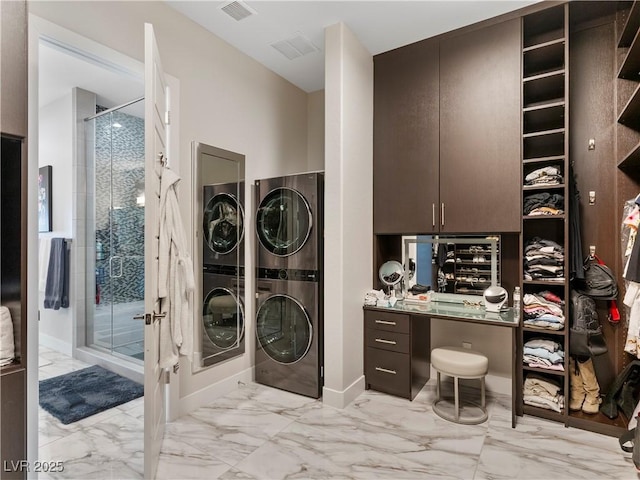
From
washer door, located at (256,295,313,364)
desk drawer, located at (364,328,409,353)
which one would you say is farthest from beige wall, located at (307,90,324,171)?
desk drawer, located at (364,328,409,353)

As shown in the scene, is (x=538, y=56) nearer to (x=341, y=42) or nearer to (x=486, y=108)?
(x=486, y=108)

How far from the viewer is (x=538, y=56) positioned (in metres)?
2.57

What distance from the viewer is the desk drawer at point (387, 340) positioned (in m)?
2.73

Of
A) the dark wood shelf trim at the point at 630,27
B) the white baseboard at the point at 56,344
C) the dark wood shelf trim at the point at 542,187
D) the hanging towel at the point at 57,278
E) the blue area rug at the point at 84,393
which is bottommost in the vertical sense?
the blue area rug at the point at 84,393

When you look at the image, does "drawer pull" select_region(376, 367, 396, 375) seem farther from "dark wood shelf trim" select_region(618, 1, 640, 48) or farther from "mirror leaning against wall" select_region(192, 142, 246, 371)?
"dark wood shelf trim" select_region(618, 1, 640, 48)

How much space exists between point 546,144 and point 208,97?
2.69 metres

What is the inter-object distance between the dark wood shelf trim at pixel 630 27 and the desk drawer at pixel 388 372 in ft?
8.87

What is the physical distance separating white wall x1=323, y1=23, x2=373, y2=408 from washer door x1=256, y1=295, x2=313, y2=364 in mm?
265

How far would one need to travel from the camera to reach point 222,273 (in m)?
2.86

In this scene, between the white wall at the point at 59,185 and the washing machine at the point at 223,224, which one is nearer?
the washing machine at the point at 223,224

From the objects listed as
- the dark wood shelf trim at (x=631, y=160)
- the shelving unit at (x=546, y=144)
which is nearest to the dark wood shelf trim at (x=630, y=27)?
the shelving unit at (x=546, y=144)

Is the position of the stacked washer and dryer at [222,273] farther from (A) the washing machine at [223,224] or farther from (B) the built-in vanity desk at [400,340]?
(B) the built-in vanity desk at [400,340]

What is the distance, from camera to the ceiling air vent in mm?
2391

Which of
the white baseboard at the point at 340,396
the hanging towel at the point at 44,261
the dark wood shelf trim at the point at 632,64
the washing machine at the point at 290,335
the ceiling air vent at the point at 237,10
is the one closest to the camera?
the dark wood shelf trim at the point at 632,64
